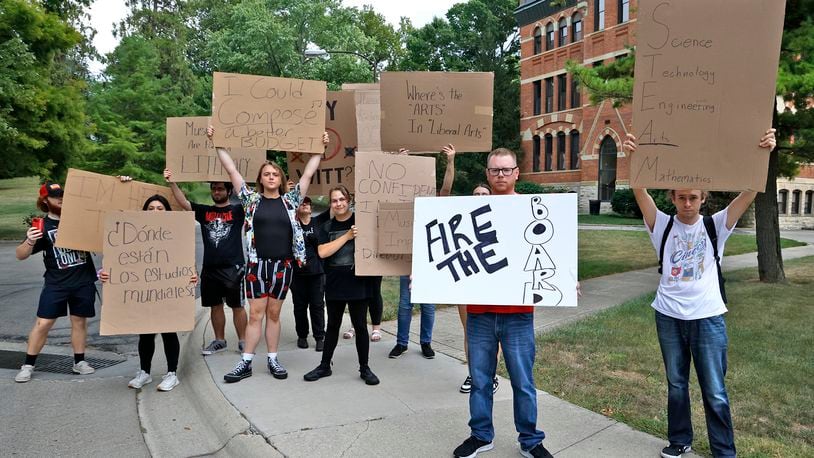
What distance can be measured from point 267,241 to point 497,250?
7.20 ft

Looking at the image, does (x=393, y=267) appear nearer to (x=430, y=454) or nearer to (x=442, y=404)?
(x=442, y=404)

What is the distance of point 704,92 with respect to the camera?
134 inches

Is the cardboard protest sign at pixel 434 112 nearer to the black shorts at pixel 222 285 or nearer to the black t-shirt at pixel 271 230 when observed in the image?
the black t-shirt at pixel 271 230

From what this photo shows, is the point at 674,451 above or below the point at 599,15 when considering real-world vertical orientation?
below

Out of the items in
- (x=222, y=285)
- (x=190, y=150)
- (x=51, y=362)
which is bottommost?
(x=51, y=362)

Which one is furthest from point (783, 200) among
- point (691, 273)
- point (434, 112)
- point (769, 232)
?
point (691, 273)

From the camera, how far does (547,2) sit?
33.2m

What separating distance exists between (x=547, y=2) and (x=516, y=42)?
767 cm

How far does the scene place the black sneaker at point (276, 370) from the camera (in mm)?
4967

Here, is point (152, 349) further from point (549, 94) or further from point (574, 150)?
point (549, 94)

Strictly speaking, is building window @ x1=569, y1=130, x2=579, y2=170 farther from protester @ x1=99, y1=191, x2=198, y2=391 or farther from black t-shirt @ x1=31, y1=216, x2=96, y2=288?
black t-shirt @ x1=31, y1=216, x2=96, y2=288

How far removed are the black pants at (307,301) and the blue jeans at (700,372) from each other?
3738 mm

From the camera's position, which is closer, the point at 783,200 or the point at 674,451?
the point at 674,451

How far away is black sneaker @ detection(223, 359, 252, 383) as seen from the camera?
485cm
